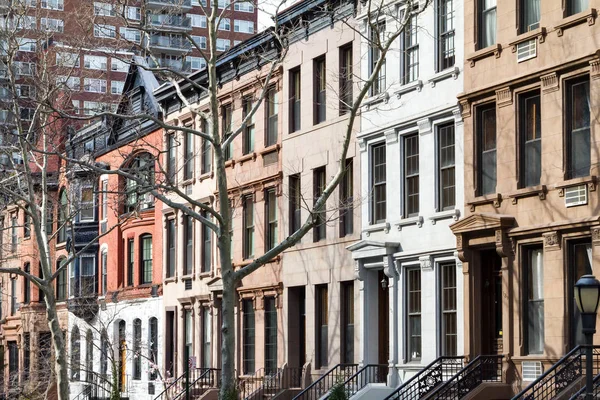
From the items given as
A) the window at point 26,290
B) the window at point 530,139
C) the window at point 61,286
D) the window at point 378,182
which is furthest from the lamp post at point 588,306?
the window at point 26,290

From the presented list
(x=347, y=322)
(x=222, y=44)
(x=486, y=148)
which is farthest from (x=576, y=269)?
(x=222, y=44)

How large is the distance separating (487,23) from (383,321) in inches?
343

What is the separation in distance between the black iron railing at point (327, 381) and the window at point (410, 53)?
25.3 feet

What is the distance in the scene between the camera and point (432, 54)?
99.5 ft

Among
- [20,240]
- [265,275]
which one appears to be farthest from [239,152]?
[20,240]

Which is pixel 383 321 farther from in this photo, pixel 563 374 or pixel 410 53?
pixel 563 374

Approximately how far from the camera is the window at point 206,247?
4369 cm

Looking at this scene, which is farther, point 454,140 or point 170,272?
point 170,272

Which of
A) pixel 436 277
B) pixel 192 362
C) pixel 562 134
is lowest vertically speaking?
pixel 192 362

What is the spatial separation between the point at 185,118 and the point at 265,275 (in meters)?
8.99

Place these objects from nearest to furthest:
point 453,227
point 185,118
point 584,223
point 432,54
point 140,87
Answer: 1. point 584,223
2. point 453,227
3. point 432,54
4. point 185,118
5. point 140,87

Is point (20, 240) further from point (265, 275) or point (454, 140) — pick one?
point (454, 140)

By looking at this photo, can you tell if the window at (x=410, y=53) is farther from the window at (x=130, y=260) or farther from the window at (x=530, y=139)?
the window at (x=130, y=260)

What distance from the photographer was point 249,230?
40.9m
